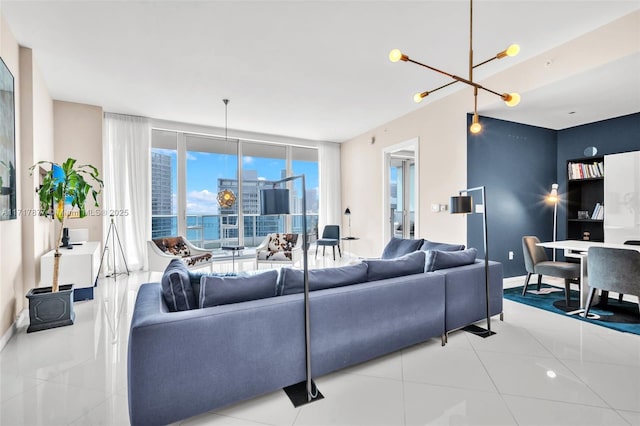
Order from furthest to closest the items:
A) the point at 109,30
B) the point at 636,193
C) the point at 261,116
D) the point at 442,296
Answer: the point at 261,116
the point at 636,193
the point at 109,30
the point at 442,296

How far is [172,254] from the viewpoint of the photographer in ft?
15.8

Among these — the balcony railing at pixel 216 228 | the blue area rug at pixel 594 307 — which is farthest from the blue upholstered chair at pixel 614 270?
the balcony railing at pixel 216 228

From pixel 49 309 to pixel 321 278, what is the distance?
2.88 meters

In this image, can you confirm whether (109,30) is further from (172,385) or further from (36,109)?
(172,385)

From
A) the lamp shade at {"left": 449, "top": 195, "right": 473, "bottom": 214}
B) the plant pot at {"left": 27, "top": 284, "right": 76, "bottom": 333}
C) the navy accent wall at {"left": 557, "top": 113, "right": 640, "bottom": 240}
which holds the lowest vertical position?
the plant pot at {"left": 27, "top": 284, "right": 76, "bottom": 333}

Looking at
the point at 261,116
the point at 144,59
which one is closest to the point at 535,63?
the point at 261,116

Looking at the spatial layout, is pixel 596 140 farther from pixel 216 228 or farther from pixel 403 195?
pixel 216 228

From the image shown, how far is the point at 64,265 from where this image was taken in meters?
3.57

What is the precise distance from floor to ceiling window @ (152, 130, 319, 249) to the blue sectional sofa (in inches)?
143

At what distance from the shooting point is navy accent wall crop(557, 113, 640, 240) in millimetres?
4516

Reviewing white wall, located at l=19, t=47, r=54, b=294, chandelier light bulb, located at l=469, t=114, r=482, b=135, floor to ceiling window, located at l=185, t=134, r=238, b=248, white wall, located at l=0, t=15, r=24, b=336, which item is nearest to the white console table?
white wall, located at l=19, t=47, r=54, b=294

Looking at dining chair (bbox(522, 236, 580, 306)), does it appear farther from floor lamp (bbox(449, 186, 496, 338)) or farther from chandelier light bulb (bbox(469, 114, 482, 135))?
chandelier light bulb (bbox(469, 114, 482, 135))

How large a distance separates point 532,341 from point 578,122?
169 inches

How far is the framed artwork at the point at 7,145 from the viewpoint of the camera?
8.62 ft
